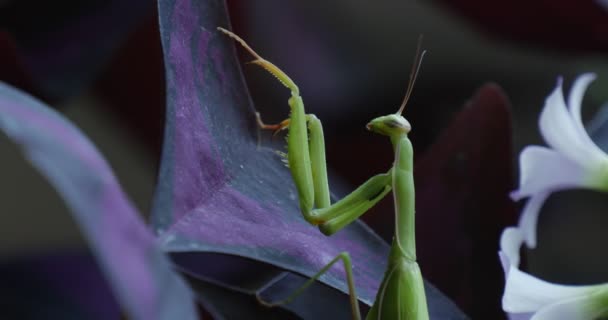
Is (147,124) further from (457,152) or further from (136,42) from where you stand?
(457,152)

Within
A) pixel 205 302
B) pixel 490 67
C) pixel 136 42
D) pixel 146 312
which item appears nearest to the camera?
pixel 146 312

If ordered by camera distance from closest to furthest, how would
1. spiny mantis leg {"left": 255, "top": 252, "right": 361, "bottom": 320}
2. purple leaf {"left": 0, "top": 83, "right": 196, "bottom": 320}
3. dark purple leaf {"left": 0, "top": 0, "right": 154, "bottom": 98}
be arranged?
purple leaf {"left": 0, "top": 83, "right": 196, "bottom": 320}
spiny mantis leg {"left": 255, "top": 252, "right": 361, "bottom": 320}
dark purple leaf {"left": 0, "top": 0, "right": 154, "bottom": 98}

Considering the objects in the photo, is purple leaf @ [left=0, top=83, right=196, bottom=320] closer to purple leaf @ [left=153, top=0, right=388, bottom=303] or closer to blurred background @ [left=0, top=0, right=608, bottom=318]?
purple leaf @ [left=153, top=0, right=388, bottom=303]

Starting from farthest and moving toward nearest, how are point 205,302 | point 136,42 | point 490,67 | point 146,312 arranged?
point 490,67, point 136,42, point 205,302, point 146,312

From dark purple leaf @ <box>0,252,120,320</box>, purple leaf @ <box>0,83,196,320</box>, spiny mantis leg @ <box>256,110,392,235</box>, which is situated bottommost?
dark purple leaf @ <box>0,252,120,320</box>

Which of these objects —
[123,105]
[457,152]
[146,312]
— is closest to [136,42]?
[123,105]

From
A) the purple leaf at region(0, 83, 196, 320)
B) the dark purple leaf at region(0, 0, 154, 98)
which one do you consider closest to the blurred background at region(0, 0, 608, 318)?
the dark purple leaf at region(0, 0, 154, 98)
